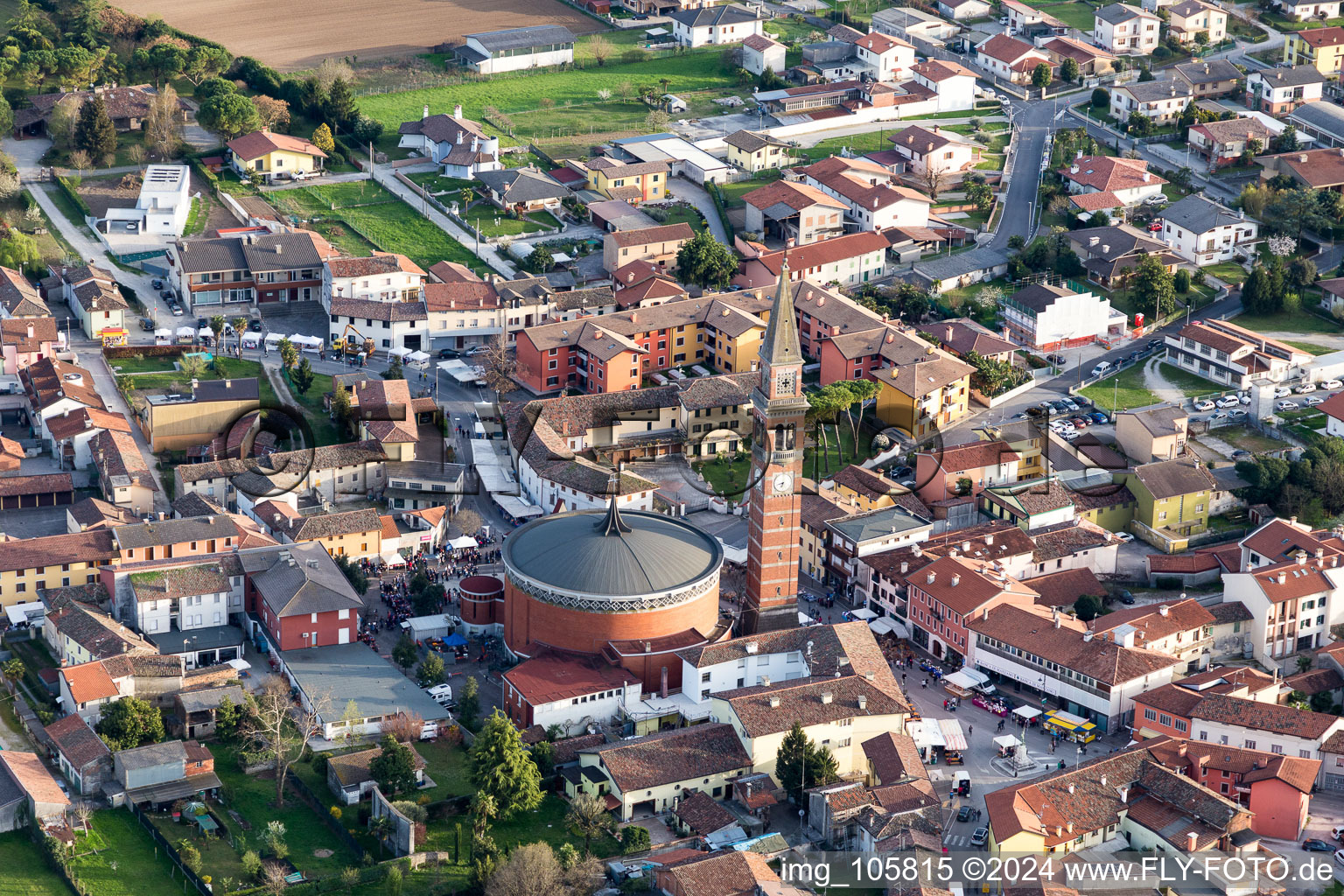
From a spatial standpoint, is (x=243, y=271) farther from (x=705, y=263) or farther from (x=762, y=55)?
(x=762, y=55)

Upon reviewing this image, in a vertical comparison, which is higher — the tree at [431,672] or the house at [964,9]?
the house at [964,9]

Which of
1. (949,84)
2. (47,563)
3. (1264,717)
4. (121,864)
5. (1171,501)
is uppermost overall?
(949,84)

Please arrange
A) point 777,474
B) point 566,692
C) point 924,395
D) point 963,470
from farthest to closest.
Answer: point 924,395
point 963,470
point 777,474
point 566,692

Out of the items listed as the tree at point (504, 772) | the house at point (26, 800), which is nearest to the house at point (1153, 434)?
the tree at point (504, 772)

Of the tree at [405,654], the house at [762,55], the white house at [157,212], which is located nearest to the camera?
Result: the tree at [405,654]

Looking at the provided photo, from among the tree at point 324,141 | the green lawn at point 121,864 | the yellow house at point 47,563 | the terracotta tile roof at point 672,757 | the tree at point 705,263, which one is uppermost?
the tree at point 324,141

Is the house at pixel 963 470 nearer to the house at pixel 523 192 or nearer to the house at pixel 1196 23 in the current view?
the house at pixel 523 192

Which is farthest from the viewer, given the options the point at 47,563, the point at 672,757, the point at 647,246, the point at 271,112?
the point at 271,112

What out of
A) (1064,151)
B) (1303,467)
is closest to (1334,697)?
(1303,467)

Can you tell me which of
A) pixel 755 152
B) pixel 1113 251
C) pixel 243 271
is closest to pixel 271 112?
pixel 243 271
